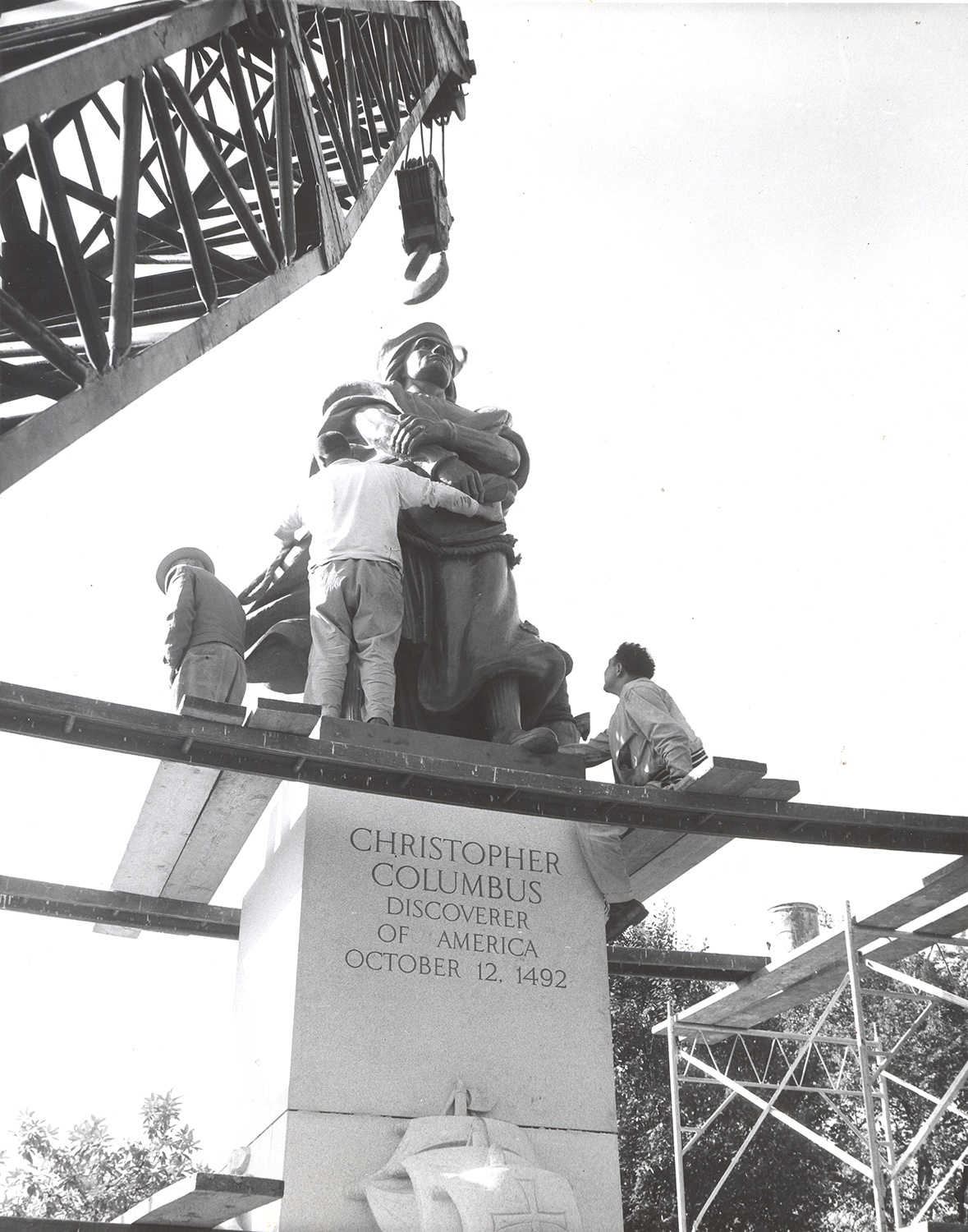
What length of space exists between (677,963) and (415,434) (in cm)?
415

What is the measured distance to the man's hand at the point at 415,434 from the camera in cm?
861

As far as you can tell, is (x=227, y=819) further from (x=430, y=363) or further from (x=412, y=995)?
(x=430, y=363)

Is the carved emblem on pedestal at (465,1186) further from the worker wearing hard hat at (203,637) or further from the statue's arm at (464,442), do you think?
the statue's arm at (464,442)

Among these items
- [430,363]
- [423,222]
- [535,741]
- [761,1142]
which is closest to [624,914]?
[535,741]

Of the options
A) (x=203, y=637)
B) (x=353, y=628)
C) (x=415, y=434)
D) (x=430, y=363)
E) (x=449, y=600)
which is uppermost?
(x=430, y=363)

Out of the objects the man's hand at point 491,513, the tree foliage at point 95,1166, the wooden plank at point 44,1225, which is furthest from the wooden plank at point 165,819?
the tree foliage at point 95,1166

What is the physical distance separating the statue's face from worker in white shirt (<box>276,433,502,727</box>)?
1670mm

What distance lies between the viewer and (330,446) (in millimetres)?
8766

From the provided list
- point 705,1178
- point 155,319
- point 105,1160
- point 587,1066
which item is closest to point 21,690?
point 155,319

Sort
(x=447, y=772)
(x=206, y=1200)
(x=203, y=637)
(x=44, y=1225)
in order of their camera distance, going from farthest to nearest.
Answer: (x=203, y=637) < (x=447, y=772) < (x=206, y=1200) < (x=44, y=1225)

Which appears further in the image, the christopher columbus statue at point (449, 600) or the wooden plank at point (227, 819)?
the christopher columbus statue at point (449, 600)

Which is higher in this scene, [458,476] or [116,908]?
→ [458,476]

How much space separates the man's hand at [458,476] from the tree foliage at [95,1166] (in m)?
19.0

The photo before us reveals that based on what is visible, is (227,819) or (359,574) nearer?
(227,819)
